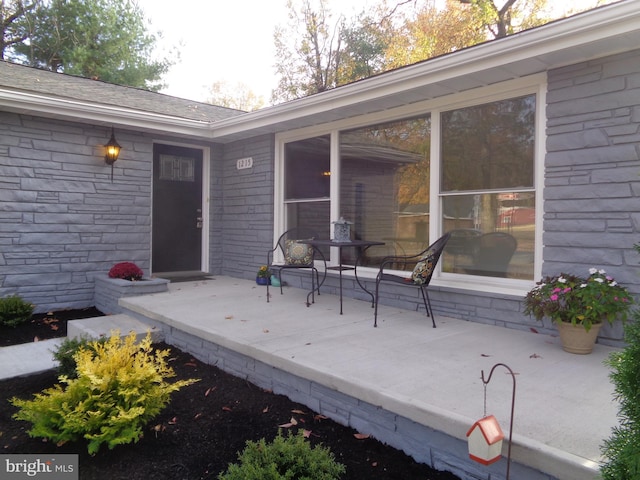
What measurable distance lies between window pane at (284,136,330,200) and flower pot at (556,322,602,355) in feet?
10.1

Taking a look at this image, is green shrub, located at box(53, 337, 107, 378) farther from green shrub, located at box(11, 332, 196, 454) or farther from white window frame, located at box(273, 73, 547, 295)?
white window frame, located at box(273, 73, 547, 295)

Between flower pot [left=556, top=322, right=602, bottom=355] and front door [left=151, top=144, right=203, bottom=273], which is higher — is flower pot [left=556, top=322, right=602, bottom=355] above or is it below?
below

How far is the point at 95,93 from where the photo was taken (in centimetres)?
586

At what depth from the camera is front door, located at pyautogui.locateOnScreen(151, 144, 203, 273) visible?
621 centimetres

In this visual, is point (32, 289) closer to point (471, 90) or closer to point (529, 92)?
point (471, 90)

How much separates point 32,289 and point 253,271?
2570 mm

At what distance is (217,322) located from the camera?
3.70 m

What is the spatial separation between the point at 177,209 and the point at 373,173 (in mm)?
2974

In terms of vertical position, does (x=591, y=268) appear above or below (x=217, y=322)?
above

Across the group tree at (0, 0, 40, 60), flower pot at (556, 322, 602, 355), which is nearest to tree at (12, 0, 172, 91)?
tree at (0, 0, 40, 60)

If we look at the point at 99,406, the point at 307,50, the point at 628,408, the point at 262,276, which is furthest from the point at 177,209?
the point at 307,50

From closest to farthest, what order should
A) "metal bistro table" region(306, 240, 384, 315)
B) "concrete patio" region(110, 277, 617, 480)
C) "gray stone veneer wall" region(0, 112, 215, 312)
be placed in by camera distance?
"concrete patio" region(110, 277, 617, 480) → "metal bistro table" region(306, 240, 384, 315) → "gray stone veneer wall" region(0, 112, 215, 312)

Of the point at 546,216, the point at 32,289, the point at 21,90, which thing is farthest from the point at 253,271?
the point at 546,216

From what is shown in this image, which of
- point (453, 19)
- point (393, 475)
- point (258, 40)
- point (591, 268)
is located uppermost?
point (258, 40)
